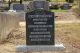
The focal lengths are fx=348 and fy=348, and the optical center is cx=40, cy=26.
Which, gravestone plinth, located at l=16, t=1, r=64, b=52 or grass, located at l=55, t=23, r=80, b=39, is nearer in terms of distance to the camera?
gravestone plinth, located at l=16, t=1, r=64, b=52

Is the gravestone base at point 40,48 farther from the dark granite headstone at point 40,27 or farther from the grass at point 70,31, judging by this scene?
the grass at point 70,31

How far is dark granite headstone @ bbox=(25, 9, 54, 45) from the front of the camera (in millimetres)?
10266

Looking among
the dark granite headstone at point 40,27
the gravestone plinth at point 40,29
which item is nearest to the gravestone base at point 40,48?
the gravestone plinth at point 40,29

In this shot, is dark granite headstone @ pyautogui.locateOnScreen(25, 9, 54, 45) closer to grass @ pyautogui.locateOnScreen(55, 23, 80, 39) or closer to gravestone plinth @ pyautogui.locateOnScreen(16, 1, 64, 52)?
gravestone plinth @ pyautogui.locateOnScreen(16, 1, 64, 52)

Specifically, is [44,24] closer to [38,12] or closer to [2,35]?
[38,12]

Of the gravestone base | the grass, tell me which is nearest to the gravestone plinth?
the gravestone base

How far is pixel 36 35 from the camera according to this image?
10.2 m

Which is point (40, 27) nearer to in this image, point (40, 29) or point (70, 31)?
point (40, 29)

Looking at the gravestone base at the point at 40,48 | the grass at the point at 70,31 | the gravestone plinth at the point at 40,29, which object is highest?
the gravestone plinth at the point at 40,29

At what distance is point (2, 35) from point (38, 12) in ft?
17.9

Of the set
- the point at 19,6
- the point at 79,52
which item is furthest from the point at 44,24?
the point at 19,6

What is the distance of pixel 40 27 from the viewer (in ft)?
33.8

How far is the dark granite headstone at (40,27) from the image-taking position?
→ 33.7 feet

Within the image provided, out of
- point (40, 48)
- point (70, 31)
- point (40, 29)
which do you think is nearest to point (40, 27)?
point (40, 29)
